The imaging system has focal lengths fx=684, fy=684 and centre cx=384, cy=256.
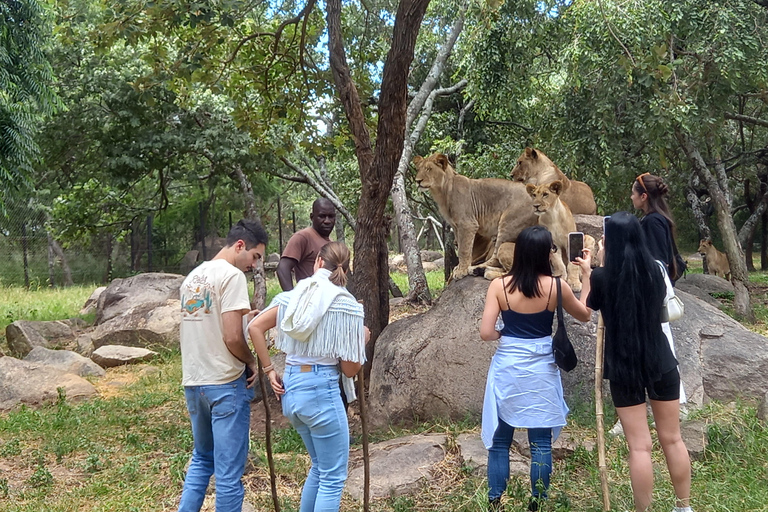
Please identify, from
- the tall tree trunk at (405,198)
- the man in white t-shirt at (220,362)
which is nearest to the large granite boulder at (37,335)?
the tall tree trunk at (405,198)

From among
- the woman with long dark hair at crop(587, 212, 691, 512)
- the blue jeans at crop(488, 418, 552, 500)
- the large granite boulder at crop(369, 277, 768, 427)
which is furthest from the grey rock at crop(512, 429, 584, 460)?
the woman with long dark hair at crop(587, 212, 691, 512)

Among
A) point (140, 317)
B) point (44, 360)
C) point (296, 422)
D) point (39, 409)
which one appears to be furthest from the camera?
point (140, 317)

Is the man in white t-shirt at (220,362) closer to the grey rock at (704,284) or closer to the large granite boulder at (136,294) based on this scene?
the large granite boulder at (136,294)

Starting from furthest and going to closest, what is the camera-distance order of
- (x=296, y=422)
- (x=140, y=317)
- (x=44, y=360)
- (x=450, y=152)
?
(x=450, y=152)
(x=140, y=317)
(x=44, y=360)
(x=296, y=422)

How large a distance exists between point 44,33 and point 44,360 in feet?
17.2

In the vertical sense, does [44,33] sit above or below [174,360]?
above

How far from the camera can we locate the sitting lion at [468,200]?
285 inches

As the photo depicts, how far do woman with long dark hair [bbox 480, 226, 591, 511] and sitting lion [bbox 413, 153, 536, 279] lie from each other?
9.39 ft

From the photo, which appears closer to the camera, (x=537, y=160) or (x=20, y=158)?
(x=537, y=160)

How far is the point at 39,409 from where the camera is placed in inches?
322

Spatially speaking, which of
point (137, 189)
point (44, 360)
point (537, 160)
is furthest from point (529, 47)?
point (137, 189)

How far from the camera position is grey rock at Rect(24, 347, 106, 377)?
32.3 feet

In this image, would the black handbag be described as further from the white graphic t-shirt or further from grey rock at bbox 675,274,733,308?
grey rock at bbox 675,274,733,308

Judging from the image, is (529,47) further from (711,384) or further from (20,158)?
(20,158)
